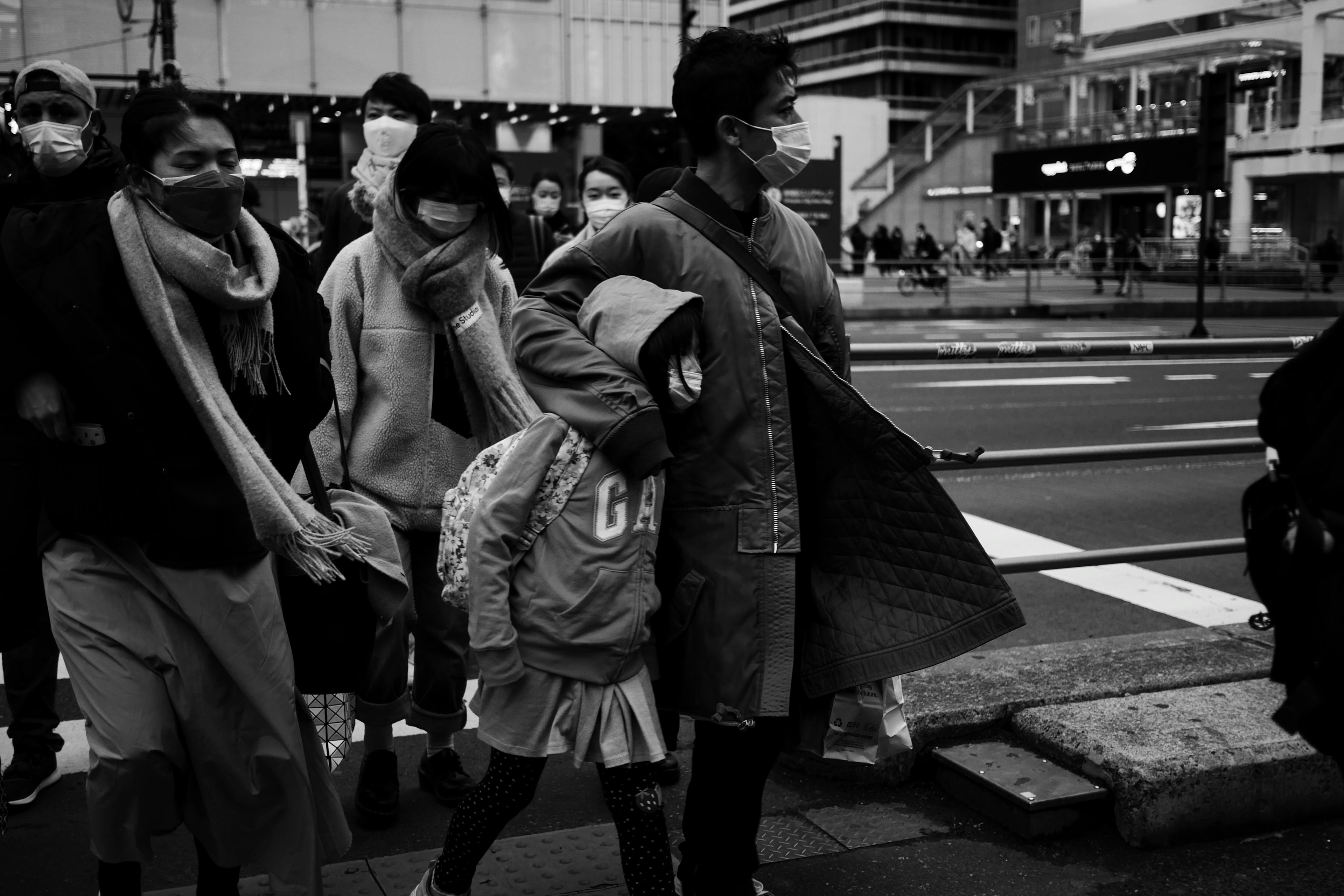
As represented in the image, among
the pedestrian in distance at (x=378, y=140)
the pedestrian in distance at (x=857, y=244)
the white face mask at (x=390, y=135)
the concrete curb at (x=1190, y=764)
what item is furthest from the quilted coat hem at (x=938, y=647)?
the pedestrian in distance at (x=857, y=244)

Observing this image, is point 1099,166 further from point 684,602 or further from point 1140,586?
point 684,602

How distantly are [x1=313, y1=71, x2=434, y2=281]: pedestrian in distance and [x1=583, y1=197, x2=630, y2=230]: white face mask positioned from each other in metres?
0.83

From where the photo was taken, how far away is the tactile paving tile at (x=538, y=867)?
3.45 metres

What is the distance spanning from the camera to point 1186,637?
510 centimetres

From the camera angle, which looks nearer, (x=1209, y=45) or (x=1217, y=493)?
(x=1217, y=493)

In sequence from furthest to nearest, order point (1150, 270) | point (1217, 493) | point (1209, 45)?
1. point (1209, 45)
2. point (1150, 270)
3. point (1217, 493)

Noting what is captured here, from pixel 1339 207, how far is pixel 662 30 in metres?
23.0

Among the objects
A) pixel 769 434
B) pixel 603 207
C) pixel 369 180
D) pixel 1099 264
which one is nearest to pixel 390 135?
pixel 369 180

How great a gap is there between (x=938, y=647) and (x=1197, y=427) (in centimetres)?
1032

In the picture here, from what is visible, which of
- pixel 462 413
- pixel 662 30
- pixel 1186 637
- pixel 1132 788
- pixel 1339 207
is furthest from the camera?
pixel 1339 207

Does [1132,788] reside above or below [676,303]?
below

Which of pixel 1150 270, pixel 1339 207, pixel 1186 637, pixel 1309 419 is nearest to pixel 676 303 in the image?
pixel 1309 419

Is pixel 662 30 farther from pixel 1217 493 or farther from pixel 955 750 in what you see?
pixel 955 750

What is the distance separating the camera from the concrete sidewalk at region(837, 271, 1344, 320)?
27.9m
